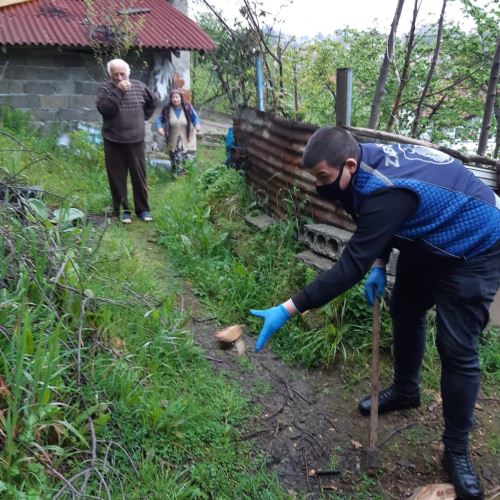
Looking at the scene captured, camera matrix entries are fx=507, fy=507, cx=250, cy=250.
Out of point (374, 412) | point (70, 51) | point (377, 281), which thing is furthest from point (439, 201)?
point (70, 51)

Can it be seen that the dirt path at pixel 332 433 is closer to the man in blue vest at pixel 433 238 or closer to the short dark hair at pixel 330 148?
the man in blue vest at pixel 433 238

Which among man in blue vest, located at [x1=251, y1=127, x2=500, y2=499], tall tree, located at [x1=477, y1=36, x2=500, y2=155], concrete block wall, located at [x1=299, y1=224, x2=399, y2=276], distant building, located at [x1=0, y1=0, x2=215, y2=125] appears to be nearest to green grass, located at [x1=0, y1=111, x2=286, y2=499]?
man in blue vest, located at [x1=251, y1=127, x2=500, y2=499]

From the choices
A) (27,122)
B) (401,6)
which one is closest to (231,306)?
(401,6)

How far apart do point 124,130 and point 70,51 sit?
13.3 ft

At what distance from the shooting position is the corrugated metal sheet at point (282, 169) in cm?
436

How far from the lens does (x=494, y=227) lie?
238cm

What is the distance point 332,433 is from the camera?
2.95m

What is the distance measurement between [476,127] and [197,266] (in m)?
8.44

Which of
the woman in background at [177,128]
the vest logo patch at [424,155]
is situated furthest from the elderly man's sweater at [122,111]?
the vest logo patch at [424,155]

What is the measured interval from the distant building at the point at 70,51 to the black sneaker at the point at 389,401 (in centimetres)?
719

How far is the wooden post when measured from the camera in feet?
13.8

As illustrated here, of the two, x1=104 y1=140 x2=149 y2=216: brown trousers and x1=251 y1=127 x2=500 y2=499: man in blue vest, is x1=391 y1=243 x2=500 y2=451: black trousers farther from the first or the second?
x1=104 y1=140 x2=149 y2=216: brown trousers

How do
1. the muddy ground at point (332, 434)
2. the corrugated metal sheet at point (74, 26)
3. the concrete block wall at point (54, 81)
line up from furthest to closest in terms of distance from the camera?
the concrete block wall at point (54, 81)
the corrugated metal sheet at point (74, 26)
the muddy ground at point (332, 434)

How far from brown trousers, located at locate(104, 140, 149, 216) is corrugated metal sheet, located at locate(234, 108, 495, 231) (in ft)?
4.11
